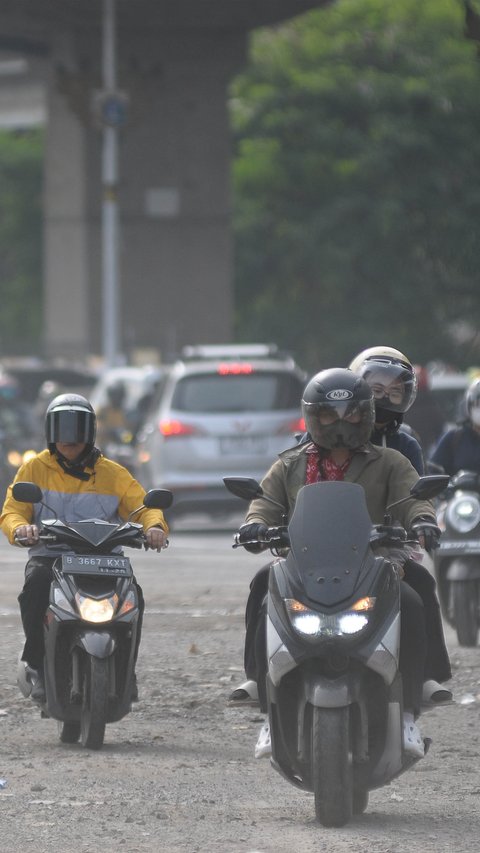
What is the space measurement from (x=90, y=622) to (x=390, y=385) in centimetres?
154

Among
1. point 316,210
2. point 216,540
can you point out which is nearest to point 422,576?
point 216,540

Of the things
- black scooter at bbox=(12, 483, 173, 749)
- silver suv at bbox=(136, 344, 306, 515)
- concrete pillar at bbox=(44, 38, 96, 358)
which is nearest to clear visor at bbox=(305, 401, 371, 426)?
black scooter at bbox=(12, 483, 173, 749)

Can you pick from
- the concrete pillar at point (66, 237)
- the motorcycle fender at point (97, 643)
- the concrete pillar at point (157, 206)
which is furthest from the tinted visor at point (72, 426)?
the concrete pillar at point (66, 237)

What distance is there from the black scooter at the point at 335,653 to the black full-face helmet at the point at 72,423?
6.41 feet

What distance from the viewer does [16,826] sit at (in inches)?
257

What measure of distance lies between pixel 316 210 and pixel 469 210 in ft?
14.2

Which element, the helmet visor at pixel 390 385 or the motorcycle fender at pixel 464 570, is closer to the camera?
the helmet visor at pixel 390 385

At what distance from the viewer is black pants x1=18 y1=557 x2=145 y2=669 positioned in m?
8.23

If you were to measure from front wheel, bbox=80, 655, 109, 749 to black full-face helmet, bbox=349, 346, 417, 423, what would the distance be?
1494 mm

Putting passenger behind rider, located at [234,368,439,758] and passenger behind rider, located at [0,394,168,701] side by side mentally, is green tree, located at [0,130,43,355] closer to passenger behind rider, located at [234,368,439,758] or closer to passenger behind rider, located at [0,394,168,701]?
passenger behind rider, located at [0,394,168,701]

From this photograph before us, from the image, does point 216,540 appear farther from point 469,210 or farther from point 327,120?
point 327,120

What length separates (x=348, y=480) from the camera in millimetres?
6824

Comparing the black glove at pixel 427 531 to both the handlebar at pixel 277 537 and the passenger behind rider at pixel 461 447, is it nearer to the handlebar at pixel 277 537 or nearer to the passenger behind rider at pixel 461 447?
the handlebar at pixel 277 537

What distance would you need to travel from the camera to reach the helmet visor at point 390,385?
7422 millimetres
